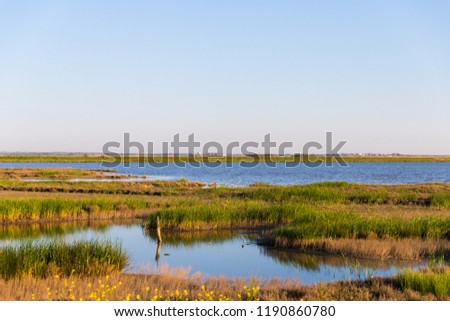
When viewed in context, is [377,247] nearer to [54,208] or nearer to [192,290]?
[192,290]

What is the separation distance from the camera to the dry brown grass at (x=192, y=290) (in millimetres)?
11094

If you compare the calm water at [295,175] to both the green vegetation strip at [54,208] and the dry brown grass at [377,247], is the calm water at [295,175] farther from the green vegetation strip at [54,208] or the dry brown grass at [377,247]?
the dry brown grass at [377,247]

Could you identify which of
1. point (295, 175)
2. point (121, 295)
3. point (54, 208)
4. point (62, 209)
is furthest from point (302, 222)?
point (295, 175)

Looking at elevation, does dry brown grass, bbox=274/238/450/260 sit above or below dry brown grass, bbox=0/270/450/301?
below

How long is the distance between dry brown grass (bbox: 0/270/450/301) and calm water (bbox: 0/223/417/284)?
65.7 inches

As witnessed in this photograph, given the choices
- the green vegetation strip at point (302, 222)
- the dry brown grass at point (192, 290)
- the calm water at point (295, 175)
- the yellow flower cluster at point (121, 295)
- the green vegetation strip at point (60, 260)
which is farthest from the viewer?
the calm water at point (295, 175)

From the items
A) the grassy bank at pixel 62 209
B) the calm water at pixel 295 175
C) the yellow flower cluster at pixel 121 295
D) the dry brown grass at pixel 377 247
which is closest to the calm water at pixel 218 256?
the dry brown grass at pixel 377 247

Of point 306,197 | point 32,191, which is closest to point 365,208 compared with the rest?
point 306,197

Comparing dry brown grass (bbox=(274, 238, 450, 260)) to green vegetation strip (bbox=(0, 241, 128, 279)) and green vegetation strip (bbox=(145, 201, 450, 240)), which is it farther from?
green vegetation strip (bbox=(0, 241, 128, 279))

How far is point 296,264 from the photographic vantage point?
60.7ft

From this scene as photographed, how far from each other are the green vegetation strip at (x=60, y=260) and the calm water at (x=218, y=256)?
1.15 meters

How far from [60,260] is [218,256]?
7.19 m

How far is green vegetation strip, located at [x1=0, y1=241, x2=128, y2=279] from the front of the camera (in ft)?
43.8

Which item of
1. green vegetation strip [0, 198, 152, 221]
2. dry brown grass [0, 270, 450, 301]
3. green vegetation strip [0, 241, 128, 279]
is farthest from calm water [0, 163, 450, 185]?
dry brown grass [0, 270, 450, 301]
